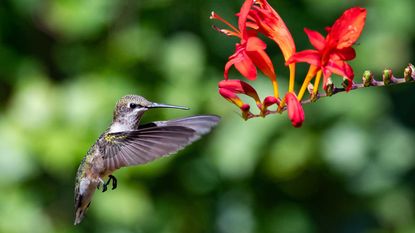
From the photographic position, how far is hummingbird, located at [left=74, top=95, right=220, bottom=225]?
277 centimetres

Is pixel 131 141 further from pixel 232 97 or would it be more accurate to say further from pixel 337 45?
pixel 337 45

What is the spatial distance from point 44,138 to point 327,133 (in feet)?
5.22

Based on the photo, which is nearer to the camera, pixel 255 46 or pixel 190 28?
pixel 255 46

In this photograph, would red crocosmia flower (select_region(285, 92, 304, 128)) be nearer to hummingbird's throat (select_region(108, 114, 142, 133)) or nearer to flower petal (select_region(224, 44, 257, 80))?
flower petal (select_region(224, 44, 257, 80))

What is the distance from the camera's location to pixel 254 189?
474 cm

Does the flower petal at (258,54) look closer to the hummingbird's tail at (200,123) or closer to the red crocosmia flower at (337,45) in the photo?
the red crocosmia flower at (337,45)

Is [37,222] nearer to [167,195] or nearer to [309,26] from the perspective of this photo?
[167,195]

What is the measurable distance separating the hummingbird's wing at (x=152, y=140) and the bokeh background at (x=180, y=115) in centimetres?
127

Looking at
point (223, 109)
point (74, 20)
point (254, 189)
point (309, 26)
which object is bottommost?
point (254, 189)

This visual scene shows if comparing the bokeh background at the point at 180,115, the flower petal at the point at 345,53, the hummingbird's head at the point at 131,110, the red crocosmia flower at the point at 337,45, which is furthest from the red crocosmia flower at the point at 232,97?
the bokeh background at the point at 180,115

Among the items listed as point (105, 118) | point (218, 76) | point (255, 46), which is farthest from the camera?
point (218, 76)

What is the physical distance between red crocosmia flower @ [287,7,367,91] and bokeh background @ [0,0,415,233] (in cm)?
200

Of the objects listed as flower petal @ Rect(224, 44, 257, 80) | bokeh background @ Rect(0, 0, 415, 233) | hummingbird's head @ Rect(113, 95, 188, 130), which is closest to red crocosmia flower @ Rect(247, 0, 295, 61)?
flower petal @ Rect(224, 44, 257, 80)

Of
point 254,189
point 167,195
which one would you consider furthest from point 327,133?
point 167,195
